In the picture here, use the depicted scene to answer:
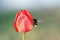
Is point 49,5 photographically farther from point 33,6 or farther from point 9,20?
point 9,20

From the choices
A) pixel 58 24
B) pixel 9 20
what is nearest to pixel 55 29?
pixel 58 24

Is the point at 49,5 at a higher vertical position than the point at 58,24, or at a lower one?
higher

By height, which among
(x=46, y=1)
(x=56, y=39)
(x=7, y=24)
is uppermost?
(x=46, y=1)

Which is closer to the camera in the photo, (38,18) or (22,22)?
(22,22)

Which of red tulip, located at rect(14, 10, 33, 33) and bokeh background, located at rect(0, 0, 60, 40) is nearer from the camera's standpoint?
red tulip, located at rect(14, 10, 33, 33)

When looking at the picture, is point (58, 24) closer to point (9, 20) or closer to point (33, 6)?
point (33, 6)

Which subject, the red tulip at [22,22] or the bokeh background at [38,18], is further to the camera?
the bokeh background at [38,18]
